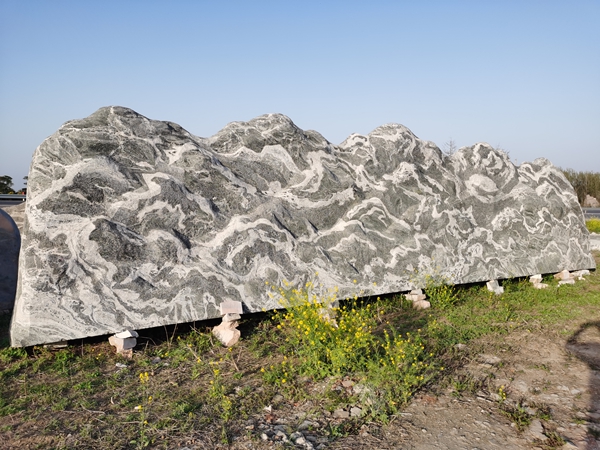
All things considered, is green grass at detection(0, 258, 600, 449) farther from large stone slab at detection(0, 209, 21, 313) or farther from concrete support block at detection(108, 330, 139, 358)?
large stone slab at detection(0, 209, 21, 313)

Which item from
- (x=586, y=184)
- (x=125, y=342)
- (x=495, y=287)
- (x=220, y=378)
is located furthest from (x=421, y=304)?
(x=586, y=184)

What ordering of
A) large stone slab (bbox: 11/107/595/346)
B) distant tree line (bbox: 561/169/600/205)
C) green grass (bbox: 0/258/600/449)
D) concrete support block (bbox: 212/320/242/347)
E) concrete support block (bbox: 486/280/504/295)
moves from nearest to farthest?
green grass (bbox: 0/258/600/449), large stone slab (bbox: 11/107/595/346), concrete support block (bbox: 212/320/242/347), concrete support block (bbox: 486/280/504/295), distant tree line (bbox: 561/169/600/205)

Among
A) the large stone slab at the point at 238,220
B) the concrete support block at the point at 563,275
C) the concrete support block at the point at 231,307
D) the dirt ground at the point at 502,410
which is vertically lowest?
the concrete support block at the point at 563,275

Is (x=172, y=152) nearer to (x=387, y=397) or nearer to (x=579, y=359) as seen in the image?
(x=387, y=397)

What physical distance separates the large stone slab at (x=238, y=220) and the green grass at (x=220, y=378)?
33 centimetres

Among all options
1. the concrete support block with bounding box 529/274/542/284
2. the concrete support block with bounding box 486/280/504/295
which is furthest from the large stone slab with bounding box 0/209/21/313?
the concrete support block with bounding box 529/274/542/284

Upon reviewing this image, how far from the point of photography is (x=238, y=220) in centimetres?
546

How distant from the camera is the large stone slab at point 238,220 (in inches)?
184

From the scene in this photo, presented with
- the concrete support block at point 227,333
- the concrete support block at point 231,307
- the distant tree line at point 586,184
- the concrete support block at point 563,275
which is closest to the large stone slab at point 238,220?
the concrete support block at point 231,307

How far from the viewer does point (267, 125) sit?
6117 mm

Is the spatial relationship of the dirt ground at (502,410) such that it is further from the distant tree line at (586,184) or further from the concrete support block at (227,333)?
the distant tree line at (586,184)

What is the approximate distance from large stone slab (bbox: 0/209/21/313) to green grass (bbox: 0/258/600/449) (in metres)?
0.44

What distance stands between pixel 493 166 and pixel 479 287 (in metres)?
1.79

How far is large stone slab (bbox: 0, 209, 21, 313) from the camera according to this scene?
6.07 m
